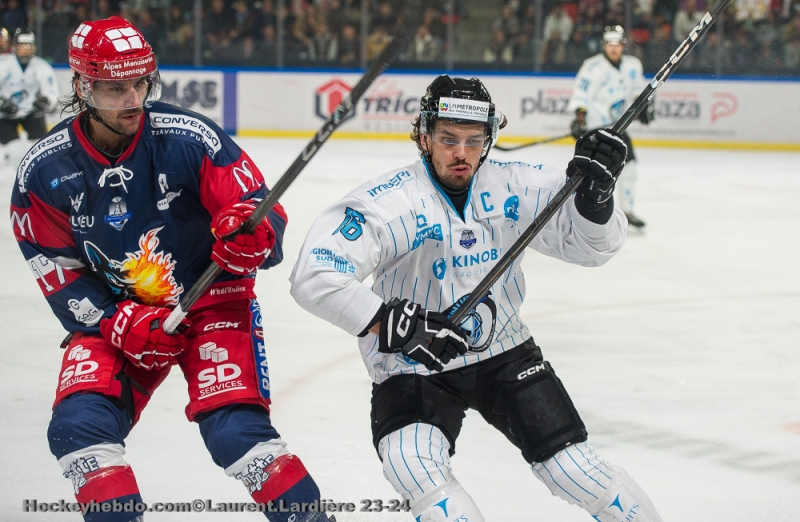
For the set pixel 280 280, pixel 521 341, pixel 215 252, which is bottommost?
pixel 280 280

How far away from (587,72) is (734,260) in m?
2.24

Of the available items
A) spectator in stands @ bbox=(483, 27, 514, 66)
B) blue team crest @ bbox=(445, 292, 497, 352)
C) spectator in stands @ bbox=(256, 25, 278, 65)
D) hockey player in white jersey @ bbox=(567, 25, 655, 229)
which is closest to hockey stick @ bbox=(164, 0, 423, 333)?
blue team crest @ bbox=(445, 292, 497, 352)

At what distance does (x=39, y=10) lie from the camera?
41.7ft

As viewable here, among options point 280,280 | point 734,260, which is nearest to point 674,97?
point 734,260

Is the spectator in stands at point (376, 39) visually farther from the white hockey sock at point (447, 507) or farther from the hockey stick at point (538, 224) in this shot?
the white hockey sock at point (447, 507)

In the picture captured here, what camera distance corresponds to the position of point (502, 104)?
40.1ft

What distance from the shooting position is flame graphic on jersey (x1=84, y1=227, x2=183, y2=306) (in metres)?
2.50

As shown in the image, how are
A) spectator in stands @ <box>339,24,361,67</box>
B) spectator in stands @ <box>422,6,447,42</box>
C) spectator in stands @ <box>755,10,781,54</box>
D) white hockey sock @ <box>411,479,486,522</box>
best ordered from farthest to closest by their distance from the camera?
spectator in stands @ <box>339,24,361,67</box>, spectator in stands @ <box>422,6,447,42</box>, spectator in stands @ <box>755,10,781,54</box>, white hockey sock @ <box>411,479,486,522</box>

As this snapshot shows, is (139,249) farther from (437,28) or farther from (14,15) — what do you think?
(14,15)

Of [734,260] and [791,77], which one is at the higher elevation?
[791,77]

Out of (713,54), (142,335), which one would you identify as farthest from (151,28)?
(142,335)

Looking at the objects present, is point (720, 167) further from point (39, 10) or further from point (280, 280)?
point (39, 10)

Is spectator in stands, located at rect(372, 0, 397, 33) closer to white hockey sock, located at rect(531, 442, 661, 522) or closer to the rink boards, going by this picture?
the rink boards

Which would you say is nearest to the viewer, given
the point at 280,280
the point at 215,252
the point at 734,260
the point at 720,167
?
the point at 215,252
